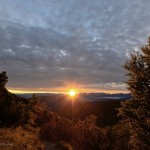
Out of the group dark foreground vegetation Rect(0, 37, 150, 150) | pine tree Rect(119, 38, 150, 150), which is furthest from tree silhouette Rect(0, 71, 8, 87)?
pine tree Rect(119, 38, 150, 150)

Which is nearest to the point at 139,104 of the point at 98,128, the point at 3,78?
the point at 98,128

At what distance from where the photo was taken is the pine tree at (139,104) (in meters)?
20.2

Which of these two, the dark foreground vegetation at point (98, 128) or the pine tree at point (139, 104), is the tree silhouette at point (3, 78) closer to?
the dark foreground vegetation at point (98, 128)

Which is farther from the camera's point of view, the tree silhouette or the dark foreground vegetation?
the tree silhouette

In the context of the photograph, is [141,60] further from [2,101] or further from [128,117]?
[2,101]

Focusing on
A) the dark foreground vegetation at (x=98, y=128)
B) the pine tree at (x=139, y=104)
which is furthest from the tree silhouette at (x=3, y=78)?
Result: the pine tree at (x=139, y=104)

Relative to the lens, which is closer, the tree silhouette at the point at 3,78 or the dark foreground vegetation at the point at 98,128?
the dark foreground vegetation at the point at 98,128

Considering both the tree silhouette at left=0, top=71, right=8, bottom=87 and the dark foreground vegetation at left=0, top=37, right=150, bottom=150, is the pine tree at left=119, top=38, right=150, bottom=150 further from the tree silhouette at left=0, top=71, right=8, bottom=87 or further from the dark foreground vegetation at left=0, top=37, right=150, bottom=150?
the tree silhouette at left=0, top=71, right=8, bottom=87

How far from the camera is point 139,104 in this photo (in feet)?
67.5

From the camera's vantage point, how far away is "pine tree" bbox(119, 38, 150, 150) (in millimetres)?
20188

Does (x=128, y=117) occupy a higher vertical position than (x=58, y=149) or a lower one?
higher

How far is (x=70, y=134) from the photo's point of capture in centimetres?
4328

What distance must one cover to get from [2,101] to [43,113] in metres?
22.4

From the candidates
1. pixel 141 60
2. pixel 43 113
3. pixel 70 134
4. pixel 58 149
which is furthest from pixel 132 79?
pixel 43 113
